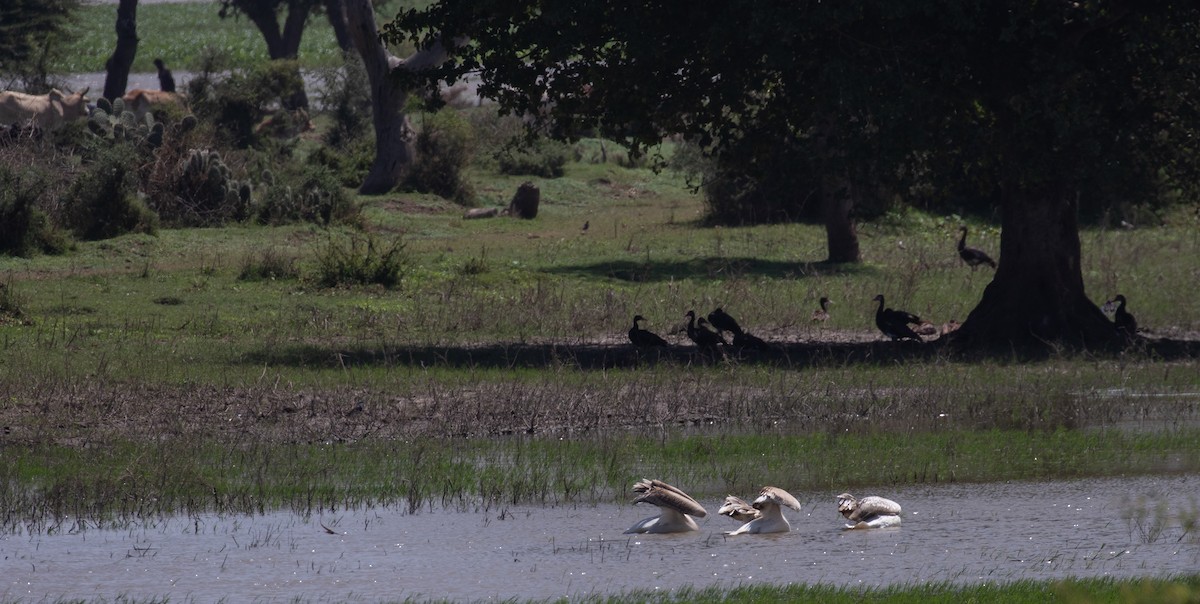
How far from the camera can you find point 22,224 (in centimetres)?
2381

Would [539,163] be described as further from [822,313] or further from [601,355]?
[601,355]

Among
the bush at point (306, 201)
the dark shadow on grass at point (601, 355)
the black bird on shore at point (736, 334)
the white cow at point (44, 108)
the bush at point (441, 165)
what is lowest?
the dark shadow on grass at point (601, 355)

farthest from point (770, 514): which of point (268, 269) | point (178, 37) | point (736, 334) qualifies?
point (178, 37)

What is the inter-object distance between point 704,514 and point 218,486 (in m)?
3.31

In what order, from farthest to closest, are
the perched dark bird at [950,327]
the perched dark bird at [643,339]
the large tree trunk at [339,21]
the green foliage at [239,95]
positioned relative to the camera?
the large tree trunk at [339,21], the green foliage at [239,95], the perched dark bird at [950,327], the perched dark bird at [643,339]

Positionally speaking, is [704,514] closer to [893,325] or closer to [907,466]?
[907,466]

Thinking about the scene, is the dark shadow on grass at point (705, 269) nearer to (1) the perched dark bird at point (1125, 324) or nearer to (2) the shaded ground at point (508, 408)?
(1) the perched dark bird at point (1125, 324)

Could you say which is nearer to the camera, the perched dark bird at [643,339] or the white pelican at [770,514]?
the white pelican at [770,514]

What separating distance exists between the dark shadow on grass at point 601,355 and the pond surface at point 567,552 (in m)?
5.51

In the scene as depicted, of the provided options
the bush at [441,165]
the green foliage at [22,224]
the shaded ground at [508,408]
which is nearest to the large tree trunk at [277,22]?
the bush at [441,165]

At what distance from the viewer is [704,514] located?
9773 millimetres

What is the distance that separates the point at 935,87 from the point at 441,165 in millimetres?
19762

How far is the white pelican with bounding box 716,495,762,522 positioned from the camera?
9727 millimetres

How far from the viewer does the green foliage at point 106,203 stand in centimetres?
2552
